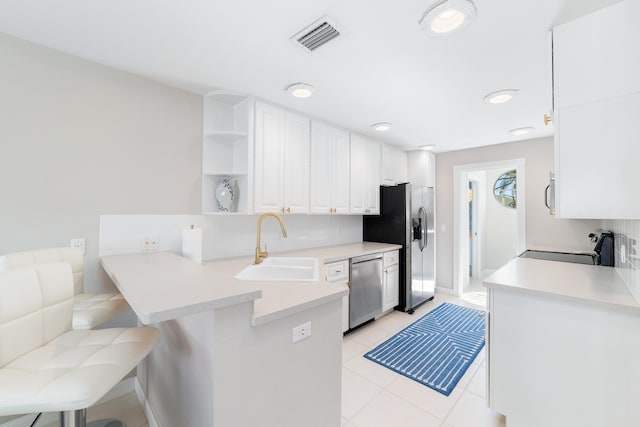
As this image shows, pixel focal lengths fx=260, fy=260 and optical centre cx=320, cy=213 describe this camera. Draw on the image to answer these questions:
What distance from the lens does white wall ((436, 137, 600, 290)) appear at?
11.1ft

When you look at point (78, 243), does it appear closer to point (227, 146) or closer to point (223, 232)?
point (223, 232)

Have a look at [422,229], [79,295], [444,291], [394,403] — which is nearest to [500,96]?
[422,229]

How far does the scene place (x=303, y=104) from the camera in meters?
2.59

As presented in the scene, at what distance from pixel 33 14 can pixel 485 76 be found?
2908 millimetres

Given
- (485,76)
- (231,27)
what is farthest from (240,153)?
(485,76)

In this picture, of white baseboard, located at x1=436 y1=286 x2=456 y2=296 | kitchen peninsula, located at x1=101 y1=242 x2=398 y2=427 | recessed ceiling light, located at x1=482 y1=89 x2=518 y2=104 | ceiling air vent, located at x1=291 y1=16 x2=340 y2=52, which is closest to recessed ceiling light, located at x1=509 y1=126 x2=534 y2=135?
recessed ceiling light, located at x1=482 y1=89 x2=518 y2=104

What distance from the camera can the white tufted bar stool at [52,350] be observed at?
0.83m

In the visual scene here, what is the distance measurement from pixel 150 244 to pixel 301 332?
1.59 m

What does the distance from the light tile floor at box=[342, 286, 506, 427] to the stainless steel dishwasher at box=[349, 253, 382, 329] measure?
0.43 meters

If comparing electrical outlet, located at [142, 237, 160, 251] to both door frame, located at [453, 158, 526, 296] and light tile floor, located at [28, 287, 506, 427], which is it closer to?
light tile floor, located at [28, 287, 506, 427]

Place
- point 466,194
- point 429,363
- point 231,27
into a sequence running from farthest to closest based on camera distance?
point 466,194
point 429,363
point 231,27

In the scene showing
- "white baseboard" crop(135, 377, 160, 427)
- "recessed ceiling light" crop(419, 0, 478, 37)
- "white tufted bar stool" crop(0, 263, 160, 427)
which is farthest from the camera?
"white baseboard" crop(135, 377, 160, 427)

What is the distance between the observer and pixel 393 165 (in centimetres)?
411

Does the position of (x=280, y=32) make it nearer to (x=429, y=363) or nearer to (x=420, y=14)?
(x=420, y=14)
